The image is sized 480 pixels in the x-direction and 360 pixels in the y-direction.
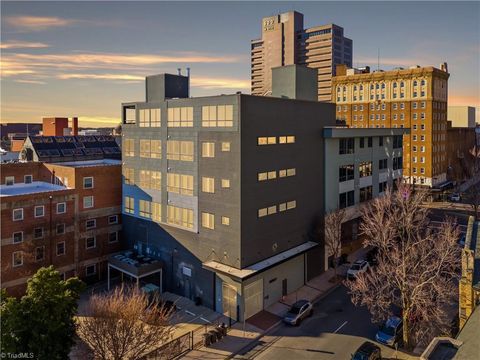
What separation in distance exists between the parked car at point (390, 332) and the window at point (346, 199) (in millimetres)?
18227

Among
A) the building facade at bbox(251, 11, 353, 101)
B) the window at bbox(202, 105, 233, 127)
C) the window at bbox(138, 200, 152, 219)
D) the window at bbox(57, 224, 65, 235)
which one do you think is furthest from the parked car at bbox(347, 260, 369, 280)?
the building facade at bbox(251, 11, 353, 101)

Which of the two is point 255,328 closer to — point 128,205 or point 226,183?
point 226,183

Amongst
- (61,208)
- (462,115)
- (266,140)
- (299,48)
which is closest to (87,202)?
(61,208)

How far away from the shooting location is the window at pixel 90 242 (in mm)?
43628

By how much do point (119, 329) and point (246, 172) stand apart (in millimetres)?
16663

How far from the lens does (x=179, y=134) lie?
39.8 m

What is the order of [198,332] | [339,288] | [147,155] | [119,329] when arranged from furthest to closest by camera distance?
[147,155], [339,288], [198,332], [119,329]

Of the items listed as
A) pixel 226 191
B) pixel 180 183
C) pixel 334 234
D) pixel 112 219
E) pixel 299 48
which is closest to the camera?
pixel 226 191

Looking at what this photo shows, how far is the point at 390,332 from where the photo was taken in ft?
98.4

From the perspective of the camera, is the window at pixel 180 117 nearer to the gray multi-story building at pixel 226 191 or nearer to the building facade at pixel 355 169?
the gray multi-story building at pixel 226 191

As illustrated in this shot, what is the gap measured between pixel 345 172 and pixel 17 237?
36815 mm

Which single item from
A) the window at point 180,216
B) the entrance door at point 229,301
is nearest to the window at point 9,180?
the window at point 180,216

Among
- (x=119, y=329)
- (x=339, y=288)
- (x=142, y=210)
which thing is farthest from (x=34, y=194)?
(x=339, y=288)

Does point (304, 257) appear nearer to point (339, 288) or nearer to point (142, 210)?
point (339, 288)
